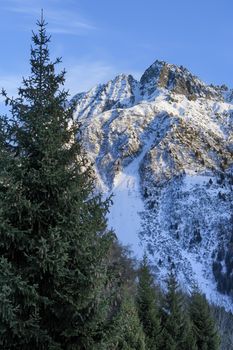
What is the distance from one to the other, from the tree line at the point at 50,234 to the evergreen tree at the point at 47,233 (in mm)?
22

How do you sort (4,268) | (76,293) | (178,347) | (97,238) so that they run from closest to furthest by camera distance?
(4,268) < (76,293) < (97,238) < (178,347)

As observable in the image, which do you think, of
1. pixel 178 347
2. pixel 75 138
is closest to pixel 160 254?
pixel 178 347

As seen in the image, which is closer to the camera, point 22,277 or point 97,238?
point 22,277

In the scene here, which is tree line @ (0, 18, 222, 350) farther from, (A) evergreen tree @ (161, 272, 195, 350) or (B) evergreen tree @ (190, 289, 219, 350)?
(B) evergreen tree @ (190, 289, 219, 350)

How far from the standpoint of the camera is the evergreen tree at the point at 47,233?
11.0 m

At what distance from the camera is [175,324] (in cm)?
3081

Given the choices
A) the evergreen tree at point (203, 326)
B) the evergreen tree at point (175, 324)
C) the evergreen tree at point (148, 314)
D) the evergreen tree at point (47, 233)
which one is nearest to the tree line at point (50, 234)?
the evergreen tree at point (47, 233)

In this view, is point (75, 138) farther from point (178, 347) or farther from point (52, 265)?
point (178, 347)

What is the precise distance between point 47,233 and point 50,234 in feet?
1.54

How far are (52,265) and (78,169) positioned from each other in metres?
2.47

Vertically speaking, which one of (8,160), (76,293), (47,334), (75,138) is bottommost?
(47,334)

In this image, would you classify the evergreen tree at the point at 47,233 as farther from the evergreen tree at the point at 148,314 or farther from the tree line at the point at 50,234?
the evergreen tree at the point at 148,314

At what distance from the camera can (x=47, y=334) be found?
11320 mm

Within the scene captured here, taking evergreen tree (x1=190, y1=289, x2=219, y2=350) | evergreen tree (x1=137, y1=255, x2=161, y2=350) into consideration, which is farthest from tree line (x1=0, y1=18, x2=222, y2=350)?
evergreen tree (x1=190, y1=289, x2=219, y2=350)
